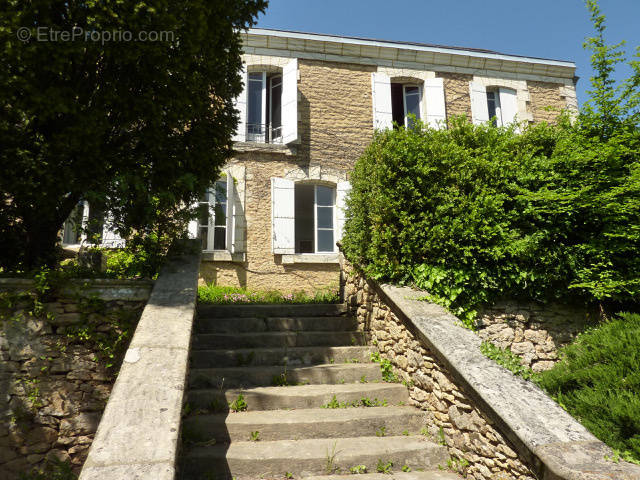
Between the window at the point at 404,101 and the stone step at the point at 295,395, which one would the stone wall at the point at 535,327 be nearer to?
the stone step at the point at 295,395

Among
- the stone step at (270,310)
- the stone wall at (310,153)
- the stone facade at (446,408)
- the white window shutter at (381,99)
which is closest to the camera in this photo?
the stone facade at (446,408)

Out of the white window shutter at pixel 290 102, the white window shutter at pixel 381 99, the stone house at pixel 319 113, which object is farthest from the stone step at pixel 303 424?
the white window shutter at pixel 381 99

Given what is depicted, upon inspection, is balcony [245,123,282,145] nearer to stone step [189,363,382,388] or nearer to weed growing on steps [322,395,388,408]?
stone step [189,363,382,388]

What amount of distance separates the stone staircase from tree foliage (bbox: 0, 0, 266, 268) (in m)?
1.58

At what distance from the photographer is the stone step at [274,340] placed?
→ 425cm

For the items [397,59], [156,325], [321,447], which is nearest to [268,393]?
[321,447]

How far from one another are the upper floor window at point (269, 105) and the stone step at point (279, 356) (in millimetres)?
5462

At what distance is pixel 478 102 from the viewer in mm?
9867

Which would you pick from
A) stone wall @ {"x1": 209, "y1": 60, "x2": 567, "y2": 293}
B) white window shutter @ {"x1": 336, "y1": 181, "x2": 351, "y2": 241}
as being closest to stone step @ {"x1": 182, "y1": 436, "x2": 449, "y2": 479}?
stone wall @ {"x1": 209, "y1": 60, "x2": 567, "y2": 293}

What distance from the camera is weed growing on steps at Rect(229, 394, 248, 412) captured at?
3355 millimetres

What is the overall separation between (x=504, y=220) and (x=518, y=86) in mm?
7358

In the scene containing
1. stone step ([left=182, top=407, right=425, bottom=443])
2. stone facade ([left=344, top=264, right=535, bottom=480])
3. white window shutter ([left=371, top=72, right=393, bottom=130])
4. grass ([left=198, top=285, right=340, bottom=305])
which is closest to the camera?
stone facade ([left=344, top=264, right=535, bottom=480])

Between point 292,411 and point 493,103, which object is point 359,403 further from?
point 493,103

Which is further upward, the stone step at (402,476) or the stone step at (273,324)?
the stone step at (273,324)
